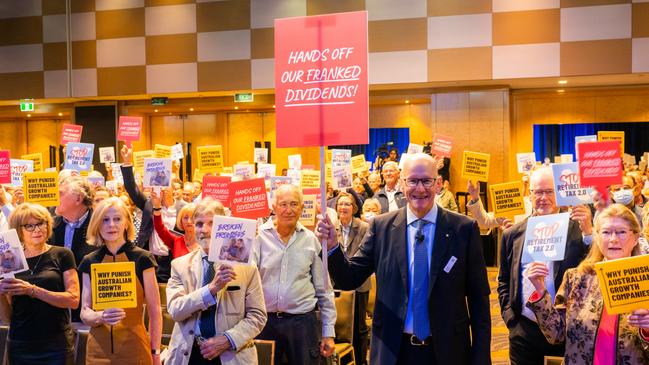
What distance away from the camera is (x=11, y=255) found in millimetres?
3766

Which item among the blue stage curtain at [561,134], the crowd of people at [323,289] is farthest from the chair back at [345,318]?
the blue stage curtain at [561,134]

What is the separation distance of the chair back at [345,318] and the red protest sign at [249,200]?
0.99m

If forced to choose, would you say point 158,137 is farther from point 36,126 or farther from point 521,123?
point 521,123

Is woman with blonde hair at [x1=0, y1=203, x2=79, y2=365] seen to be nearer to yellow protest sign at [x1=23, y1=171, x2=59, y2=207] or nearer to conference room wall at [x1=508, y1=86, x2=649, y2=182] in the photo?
yellow protest sign at [x1=23, y1=171, x2=59, y2=207]

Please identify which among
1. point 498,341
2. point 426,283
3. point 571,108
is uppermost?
point 571,108

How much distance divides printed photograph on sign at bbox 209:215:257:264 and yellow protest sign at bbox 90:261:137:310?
1.52 feet

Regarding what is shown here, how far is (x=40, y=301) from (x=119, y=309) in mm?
621

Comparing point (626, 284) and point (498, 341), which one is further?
point (498, 341)

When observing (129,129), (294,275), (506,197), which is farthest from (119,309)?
(129,129)

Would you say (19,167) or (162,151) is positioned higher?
(162,151)

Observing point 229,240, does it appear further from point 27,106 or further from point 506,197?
point 27,106

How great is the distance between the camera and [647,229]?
3.91 meters

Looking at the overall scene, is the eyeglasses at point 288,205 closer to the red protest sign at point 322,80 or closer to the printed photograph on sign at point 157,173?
the red protest sign at point 322,80

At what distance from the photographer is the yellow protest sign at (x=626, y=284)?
9.27 feet
